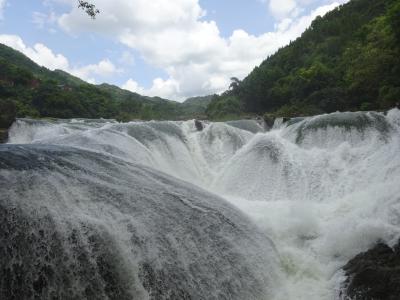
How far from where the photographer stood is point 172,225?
20.2 feet

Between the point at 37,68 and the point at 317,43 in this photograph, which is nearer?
the point at 317,43

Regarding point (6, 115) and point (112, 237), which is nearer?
point (112, 237)

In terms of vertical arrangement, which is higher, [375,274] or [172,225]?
[172,225]

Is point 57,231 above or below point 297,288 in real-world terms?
above

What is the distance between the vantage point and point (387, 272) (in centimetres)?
577

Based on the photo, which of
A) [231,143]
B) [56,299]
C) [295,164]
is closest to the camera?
[56,299]

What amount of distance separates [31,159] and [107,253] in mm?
Answer: 2197

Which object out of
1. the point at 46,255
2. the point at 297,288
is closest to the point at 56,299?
the point at 46,255

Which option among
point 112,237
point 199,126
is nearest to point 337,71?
point 199,126

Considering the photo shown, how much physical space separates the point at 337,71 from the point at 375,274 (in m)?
33.5

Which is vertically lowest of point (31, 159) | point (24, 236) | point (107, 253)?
point (107, 253)

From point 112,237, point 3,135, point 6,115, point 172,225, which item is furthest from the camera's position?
point 6,115

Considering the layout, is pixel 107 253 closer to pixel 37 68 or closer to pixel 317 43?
pixel 317 43

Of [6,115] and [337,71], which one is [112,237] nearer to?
[6,115]
